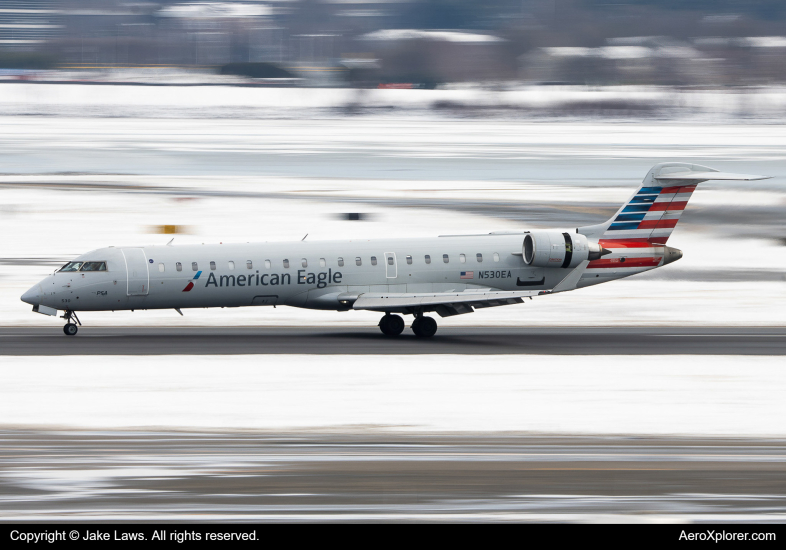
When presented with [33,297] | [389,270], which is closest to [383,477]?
[389,270]

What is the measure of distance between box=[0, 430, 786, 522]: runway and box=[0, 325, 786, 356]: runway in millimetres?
9552

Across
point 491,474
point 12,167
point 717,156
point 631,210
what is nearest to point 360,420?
point 491,474

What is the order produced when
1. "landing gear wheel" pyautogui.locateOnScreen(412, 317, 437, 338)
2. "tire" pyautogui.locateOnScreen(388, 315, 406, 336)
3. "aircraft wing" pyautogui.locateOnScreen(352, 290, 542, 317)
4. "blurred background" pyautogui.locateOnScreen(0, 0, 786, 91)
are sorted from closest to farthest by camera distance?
"aircraft wing" pyautogui.locateOnScreen(352, 290, 542, 317)
"landing gear wheel" pyautogui.locateOnScreen(412, 317, 437, 338)
"tire" pyautogui.locateOnScreen(388, 315, 406, 336)
"blurred background" pyautogui.locateOnScreen(0, 0, 786, 91)

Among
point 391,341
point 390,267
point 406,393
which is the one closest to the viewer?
point 406,393

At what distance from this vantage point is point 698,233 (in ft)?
173

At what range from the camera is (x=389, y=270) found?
31797mm

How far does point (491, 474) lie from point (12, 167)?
63.1 meters

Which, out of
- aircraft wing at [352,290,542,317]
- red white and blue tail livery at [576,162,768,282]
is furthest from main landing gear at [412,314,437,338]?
red white and blue tail livery at [576,162,768,282]

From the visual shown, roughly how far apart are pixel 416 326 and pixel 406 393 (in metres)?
8.55

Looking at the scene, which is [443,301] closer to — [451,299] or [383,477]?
[451,299]

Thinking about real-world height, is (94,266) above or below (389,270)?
above

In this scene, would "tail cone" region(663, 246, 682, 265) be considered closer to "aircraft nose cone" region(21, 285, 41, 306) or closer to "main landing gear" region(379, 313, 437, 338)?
"main landing gear" region(379, 313, 437, 338)

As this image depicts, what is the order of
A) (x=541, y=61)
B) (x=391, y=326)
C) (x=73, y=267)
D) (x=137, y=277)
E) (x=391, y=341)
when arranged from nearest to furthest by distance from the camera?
(x=137, y=277) < (x=73, y=267) < (x=391, y=341) < (x=391, y=326) < (x=541, y=61)

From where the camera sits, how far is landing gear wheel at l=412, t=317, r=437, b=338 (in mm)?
31562
